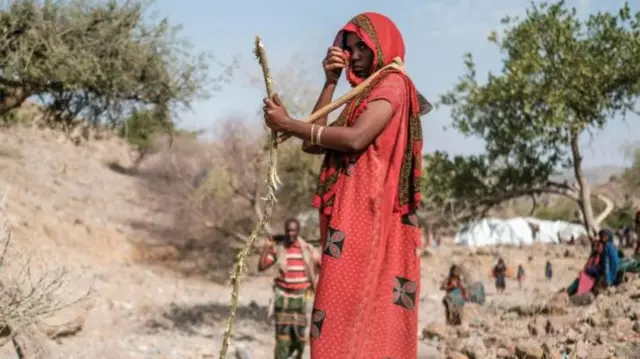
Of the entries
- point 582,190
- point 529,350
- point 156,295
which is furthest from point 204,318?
point 529,350

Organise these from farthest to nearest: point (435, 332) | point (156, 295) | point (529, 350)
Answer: point (156, 295)
point (435, 332)
point (529, 350)

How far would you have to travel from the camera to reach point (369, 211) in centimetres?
300

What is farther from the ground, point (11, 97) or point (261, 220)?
point (11, 97)

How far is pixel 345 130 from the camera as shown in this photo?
2.93 metres

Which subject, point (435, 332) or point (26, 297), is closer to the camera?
point (26, 297)

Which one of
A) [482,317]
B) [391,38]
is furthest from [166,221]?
[391,38]

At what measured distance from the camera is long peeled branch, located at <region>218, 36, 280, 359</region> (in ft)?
9.36

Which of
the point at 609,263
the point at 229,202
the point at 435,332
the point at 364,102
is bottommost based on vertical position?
the point at 435,332

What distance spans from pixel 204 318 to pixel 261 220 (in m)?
11.4

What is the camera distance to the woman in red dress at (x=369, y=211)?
294 cm

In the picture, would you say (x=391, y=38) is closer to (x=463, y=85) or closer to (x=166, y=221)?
(x=463, y=85)

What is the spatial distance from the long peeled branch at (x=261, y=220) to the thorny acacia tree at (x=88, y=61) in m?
10.4

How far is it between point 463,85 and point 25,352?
400 inches

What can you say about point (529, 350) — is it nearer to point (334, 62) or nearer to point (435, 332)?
point (334, 62)
